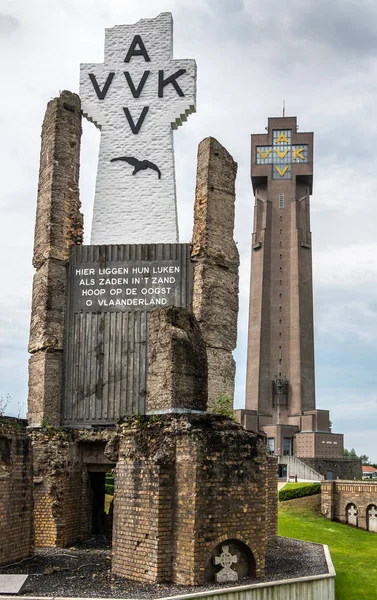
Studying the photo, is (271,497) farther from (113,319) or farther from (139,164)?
(139,164)

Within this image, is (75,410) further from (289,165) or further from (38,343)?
(289,165)

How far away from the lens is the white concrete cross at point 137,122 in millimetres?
18609

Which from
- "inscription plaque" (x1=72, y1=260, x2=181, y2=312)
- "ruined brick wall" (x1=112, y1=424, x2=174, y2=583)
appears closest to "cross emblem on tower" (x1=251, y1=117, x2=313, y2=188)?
"inscription plaque" (x1=72, y1=260, x2=181, y2=312)

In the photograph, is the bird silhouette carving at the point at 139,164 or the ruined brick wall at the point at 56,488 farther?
the bird silhouette carving at the point at 139,164

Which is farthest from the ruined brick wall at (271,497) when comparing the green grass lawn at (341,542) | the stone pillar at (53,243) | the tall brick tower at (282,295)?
the tall brick tower at (282,295)

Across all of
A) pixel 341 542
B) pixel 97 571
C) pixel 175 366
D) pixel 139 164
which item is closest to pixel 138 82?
pixel 139 164

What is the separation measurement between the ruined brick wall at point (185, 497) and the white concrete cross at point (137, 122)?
795 centimetres

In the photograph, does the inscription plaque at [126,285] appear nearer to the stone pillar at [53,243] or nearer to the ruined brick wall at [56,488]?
the stone pillar at [53,243]

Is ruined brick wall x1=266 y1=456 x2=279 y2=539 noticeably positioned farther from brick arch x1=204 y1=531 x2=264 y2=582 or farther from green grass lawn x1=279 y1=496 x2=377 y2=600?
brick arch x1=204 y1=531 x2=264 y2=582

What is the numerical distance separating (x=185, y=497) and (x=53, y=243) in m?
8.71

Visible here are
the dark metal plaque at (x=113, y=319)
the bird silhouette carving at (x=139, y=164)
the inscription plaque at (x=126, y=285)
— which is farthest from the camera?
the bird silhouette carving at (x=139, y=164)

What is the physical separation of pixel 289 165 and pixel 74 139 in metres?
56.3

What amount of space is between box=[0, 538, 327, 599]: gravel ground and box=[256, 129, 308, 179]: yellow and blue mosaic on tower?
59.2 meters

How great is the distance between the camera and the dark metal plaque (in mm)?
16531
